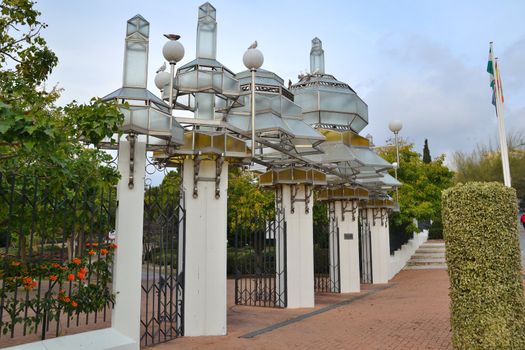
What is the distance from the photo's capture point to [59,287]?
562cm

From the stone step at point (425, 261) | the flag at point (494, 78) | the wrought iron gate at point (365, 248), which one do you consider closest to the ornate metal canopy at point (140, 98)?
the flag at point (494, 78)

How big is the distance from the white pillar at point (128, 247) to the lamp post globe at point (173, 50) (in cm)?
181

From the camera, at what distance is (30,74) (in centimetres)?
728

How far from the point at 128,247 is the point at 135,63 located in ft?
9.07

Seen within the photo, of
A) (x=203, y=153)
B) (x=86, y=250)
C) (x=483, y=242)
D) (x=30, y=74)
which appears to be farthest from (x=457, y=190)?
(x=30, y=74)

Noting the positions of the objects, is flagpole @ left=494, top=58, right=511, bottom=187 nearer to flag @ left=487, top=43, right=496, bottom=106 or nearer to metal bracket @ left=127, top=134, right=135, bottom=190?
flag @ left=487, top=43, right=496, bottom=106

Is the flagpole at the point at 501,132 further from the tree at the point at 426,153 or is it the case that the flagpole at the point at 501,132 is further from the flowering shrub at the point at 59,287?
the tree at the point at 426,153

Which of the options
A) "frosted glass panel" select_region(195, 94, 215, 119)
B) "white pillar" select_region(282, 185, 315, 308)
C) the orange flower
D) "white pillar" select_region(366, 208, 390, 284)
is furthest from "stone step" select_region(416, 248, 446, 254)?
the orange flower

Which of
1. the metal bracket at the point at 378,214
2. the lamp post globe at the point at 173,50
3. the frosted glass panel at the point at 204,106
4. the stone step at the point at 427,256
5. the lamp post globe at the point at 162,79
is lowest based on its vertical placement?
the stone step at the point at 427,256

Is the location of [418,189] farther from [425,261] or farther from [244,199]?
[244,199]

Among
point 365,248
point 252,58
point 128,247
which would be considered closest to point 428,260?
point 365,248

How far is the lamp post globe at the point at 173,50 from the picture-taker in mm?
7645

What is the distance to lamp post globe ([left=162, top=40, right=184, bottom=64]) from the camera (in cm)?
764

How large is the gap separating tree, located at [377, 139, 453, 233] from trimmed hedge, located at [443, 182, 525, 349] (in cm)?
1817
